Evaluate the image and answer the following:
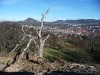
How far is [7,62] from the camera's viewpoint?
10609 mm

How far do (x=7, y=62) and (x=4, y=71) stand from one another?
1171 millimetres

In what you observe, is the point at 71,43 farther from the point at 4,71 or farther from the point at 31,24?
the point at 4,71

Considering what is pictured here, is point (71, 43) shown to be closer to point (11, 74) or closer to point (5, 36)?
point (5, 36)

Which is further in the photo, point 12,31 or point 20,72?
point 12,31

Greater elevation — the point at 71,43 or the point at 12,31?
the point at 12,31

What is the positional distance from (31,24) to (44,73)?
12.2 metres

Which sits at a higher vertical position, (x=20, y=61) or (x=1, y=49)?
(x=20, y=61)

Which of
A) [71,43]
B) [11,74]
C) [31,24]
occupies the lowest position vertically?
[71,43]

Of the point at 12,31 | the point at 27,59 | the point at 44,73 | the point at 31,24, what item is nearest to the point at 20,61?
the point at 27,59

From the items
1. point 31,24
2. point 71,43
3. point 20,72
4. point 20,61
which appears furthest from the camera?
point 71,43

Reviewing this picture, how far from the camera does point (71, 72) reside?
29.0 feet

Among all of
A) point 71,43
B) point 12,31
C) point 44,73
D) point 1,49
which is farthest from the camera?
point 71,43

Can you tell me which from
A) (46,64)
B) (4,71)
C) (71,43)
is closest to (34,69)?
(46,64)

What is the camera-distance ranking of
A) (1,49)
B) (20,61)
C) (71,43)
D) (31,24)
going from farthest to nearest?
(71,43)
(1,49)
(31,24)
(20,61)
